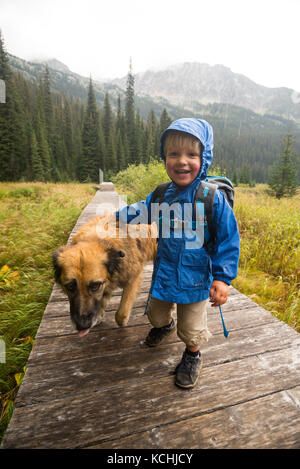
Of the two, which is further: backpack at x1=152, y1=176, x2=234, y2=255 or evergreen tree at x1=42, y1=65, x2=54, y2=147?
evergreen tree at x1=42, y1=65, x2=54, y2=147

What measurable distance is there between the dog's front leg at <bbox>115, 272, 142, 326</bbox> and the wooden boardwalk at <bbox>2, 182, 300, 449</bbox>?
18 cm

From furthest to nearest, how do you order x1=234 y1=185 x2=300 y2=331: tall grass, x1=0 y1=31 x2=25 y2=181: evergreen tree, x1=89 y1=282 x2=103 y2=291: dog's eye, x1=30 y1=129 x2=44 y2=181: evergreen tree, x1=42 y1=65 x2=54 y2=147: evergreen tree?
1. x1=42 y1=65 x2=54 y2=147: evergreen tree
2. x1=30 y1=129 x2=44 y2=181: evergreen tree
3. x1=0 y1=31 x2=25 y2=181: evergreen tree
4. x1=234 y1=185 x2=300 y2=331: tall grass
5. x1=89 y1=282 x2=103 y2=291: dog's eye

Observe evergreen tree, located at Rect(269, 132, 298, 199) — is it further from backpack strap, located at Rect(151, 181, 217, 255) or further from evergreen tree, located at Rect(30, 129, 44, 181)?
evergreen tree, located at Rect(30, 129, 44, 181)

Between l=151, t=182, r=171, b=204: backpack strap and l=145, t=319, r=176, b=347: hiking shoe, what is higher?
l=151, t=182, r=171, b=204: backpack strap

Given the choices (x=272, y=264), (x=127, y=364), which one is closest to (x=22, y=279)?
(x=127, y=364)

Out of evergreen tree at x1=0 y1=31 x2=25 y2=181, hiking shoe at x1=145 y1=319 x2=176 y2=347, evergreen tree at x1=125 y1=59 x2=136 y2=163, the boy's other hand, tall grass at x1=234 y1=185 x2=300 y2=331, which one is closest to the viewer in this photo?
the boy's other hand

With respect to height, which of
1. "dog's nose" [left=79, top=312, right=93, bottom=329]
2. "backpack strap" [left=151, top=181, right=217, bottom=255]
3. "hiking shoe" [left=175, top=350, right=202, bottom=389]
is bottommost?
"hiking shoe" [left=175, top=350, right=202, bottom=389]

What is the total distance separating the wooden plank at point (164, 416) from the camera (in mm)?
1576

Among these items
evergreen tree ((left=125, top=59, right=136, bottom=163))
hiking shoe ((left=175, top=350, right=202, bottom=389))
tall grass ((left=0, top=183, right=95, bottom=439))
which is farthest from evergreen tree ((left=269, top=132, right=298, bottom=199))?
hiking shoe ((left=175, top=350, right=202, bottom=389))

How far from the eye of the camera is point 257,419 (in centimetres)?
173

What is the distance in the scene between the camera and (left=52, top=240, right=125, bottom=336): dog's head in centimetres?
204

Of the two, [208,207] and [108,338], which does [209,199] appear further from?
[108,338]

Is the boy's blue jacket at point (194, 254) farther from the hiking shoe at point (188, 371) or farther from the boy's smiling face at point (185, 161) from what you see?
the hiking shoe at point (188, 371)

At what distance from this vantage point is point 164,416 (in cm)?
174
